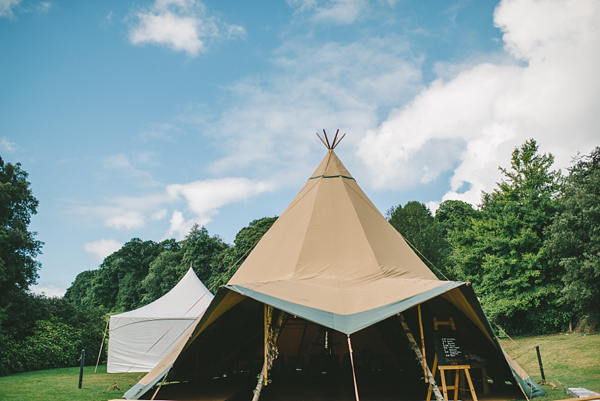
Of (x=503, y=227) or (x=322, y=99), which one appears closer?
(x=322, y=99)

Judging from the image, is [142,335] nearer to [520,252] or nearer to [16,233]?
[16,233]

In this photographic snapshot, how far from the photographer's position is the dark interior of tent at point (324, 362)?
6.88 m

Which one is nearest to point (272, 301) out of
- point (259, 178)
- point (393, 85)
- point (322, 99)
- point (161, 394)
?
point (161, 394)

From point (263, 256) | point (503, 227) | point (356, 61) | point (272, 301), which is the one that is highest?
point (356, 61)

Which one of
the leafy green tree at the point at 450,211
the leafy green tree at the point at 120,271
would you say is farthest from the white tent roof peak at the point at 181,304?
the leafy green tree at the point at 120,271

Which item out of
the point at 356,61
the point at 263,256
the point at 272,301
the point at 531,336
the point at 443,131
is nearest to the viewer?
the point at 272,301

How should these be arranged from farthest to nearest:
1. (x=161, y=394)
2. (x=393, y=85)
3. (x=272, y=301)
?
1. (x=393, y=85)
2. (x=161, y=394)
3. (x=272, y=301)

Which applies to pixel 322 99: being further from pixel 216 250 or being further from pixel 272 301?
pixel 216 250

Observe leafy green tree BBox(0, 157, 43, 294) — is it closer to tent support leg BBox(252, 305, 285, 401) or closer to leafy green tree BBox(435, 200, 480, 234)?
tent support leg BBox(252, 305, 285, 401)

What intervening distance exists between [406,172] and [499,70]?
4275mm

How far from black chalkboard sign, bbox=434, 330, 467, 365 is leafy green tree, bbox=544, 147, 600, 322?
10.1 metres

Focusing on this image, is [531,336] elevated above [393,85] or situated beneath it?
situated beneath

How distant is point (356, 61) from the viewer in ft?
34.3

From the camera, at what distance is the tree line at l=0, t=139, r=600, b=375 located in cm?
1395
